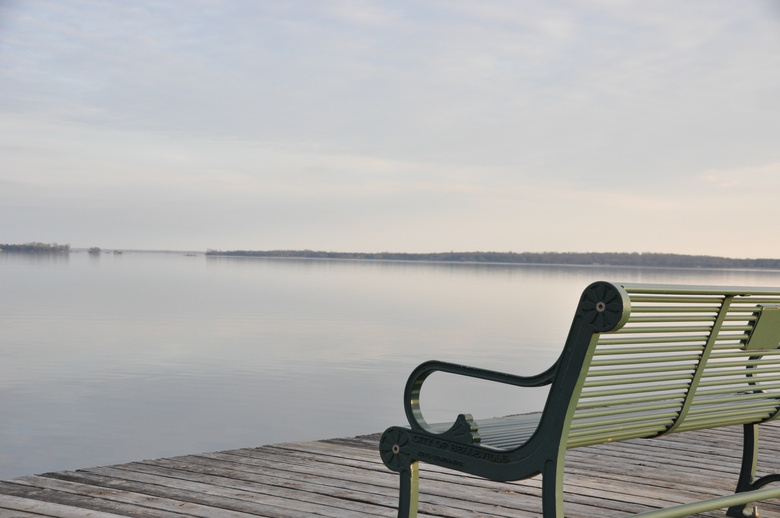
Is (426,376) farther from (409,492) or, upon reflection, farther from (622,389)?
(622,389)

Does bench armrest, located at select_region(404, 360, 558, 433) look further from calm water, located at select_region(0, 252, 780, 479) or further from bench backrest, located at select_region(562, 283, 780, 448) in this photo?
calm water, located at select_region(0, 252, 780, 479)

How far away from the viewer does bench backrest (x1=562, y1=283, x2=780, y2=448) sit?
227cm

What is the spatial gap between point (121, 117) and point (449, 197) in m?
33.2

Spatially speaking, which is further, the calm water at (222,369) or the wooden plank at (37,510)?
the calm water at (222,369)

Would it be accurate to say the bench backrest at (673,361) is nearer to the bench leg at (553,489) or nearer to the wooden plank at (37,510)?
the bench leg at (553,489)

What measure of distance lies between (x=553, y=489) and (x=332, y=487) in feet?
7.18

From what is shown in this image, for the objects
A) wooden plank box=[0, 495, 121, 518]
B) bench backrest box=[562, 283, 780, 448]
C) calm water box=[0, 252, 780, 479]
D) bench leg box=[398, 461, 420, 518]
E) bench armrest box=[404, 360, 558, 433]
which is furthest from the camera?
calm water box=[0, 252, 780, 479]

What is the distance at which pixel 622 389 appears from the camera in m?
2.44

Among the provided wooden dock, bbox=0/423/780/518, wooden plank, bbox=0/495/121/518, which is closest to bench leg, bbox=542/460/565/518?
wooden dock, bbox=0/423/780/518

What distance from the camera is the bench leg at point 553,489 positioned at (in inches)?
91.8

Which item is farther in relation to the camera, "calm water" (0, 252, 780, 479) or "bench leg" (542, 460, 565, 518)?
"calm water" (0, 252, 780, 479)

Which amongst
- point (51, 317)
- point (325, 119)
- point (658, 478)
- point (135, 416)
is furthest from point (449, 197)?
point (658, 478)

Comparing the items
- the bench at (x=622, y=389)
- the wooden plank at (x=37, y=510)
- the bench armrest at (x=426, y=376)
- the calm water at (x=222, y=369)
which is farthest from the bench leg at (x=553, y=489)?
the calm water at (x=222, y=369)

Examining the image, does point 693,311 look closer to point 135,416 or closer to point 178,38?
point 135,416
